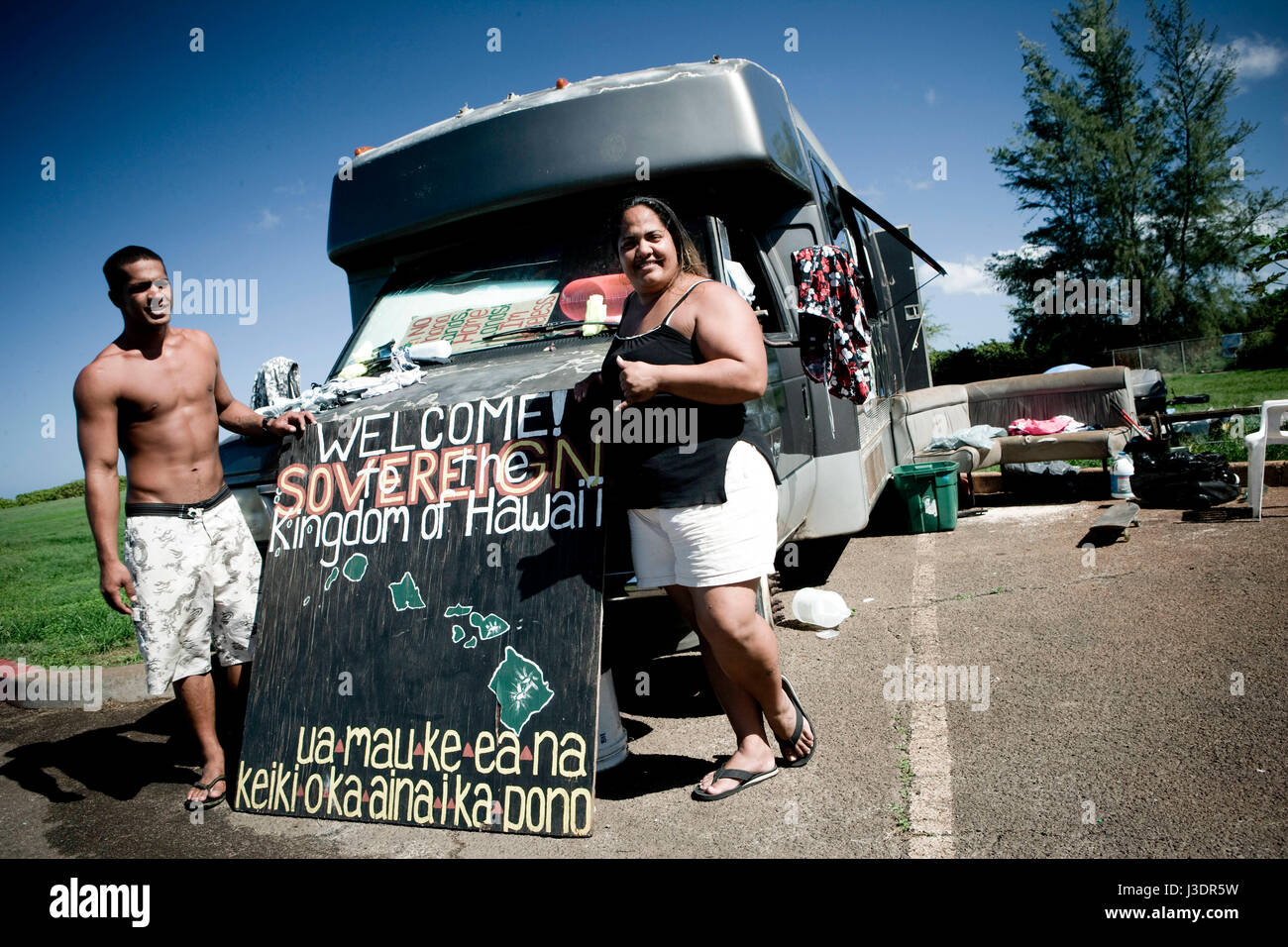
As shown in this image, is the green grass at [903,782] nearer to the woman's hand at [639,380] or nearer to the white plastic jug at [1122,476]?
the woman's hand at [639,380]

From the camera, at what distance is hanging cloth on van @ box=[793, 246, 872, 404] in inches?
181

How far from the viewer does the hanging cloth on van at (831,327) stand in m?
4.60

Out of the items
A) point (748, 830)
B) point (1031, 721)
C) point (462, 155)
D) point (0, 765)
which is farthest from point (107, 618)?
point (1031, 721)

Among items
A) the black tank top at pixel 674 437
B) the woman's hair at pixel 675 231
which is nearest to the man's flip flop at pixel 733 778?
the black tank top at pixel 674 437

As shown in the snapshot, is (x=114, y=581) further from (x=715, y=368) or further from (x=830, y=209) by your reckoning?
(x=830, y=209)

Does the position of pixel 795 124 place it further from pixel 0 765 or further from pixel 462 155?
pixel 0 765

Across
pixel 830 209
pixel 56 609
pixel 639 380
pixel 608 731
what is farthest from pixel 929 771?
pixel 56 609

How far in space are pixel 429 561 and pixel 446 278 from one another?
2.30 meters

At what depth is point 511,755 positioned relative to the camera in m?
2.89

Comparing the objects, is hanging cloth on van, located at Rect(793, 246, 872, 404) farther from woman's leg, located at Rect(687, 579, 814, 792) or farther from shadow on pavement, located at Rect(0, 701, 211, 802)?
shadow on pavement, located at Rect(0, 701, 211, 802)

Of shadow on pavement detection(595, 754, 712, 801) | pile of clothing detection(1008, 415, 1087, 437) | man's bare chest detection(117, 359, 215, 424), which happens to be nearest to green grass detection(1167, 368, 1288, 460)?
pile of clothing detection(1008, 415, 1087, 437)

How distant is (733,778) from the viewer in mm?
3020

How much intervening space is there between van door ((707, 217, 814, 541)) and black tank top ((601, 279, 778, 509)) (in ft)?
3.47

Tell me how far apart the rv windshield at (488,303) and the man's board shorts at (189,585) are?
1496 mm
